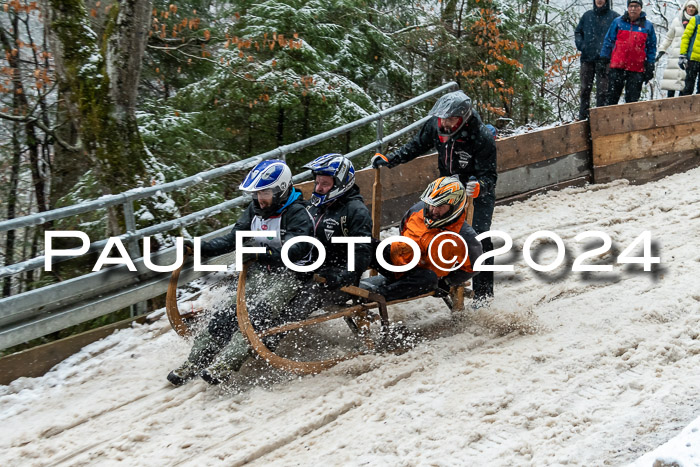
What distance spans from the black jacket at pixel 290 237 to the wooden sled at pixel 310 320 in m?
0.31

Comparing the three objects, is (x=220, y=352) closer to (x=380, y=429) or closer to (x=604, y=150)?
(x=380, y=429)

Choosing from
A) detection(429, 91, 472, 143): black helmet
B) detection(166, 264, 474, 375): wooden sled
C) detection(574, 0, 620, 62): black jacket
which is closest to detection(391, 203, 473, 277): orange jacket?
detection(166, 264, 474, 375): wooden sled

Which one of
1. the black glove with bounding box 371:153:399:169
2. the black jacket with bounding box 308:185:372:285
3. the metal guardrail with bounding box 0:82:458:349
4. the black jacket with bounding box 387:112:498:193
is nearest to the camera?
the metal guardrail with bounding box 0:82:458:349

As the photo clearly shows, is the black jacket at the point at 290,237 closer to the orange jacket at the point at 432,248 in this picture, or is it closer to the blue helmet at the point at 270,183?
the blue helmet at the point at 270,183

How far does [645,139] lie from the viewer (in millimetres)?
10617

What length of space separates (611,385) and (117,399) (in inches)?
144

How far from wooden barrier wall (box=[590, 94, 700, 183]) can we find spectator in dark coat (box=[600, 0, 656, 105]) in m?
0.48

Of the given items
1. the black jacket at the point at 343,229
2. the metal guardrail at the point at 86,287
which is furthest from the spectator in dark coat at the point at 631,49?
the black jacket at the point at 343,229

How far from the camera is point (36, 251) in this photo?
382 inches

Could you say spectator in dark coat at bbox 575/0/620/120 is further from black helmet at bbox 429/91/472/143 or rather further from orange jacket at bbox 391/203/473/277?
orange jacket at bbox 391/203/473/277

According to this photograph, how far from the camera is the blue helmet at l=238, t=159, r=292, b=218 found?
5387 mm

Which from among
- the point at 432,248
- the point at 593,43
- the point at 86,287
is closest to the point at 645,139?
the point at 593,43

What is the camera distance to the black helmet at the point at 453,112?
20.5 feet

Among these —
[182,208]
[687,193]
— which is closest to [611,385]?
[182,208]
